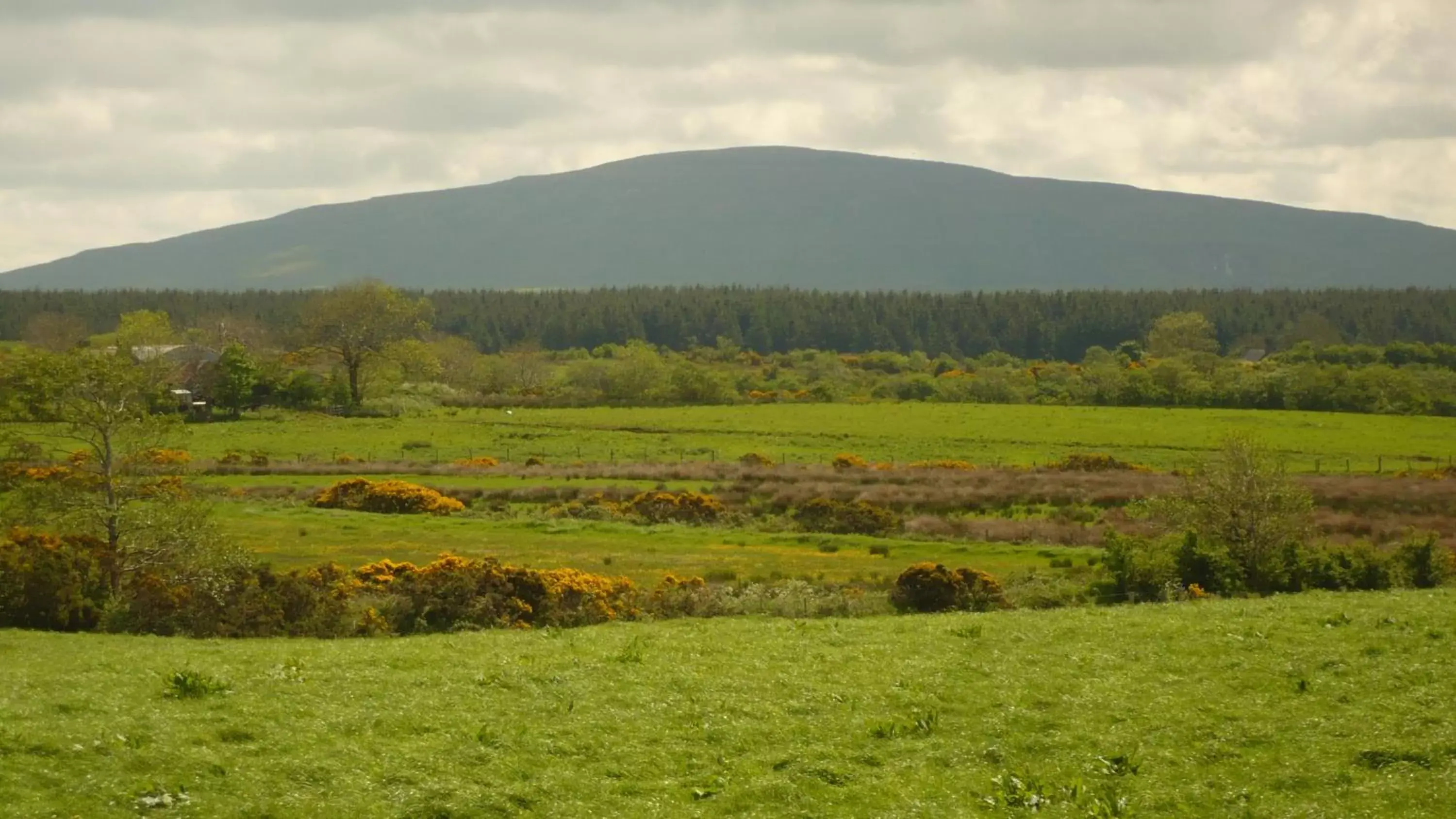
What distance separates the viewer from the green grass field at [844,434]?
255 ft

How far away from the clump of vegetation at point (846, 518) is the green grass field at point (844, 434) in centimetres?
2134

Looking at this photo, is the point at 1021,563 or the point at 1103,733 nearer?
the point at 1103,733

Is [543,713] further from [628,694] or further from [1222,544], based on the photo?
[1222,544]

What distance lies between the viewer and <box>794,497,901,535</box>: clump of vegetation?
5150 centimetres

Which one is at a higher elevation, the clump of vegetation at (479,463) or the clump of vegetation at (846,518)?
the clump of vegetation at (479,463)

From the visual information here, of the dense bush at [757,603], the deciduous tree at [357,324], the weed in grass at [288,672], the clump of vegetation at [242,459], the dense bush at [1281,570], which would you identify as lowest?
the dense bush at [757,603]

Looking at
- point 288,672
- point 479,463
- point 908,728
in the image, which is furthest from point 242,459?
point 908,728

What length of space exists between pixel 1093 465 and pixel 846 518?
23.5m

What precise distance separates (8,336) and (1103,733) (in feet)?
702

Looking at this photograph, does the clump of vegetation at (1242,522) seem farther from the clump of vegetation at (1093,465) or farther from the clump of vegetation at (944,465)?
the clump of vegetation at (1093,465)

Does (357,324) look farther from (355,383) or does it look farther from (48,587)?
(48,587)

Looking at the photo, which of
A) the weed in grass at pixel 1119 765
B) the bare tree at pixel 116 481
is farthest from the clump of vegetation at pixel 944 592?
the bare tree at pixel 116 481

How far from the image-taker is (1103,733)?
17125 millimetres

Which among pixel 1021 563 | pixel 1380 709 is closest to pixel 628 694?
pixel 1380 709
